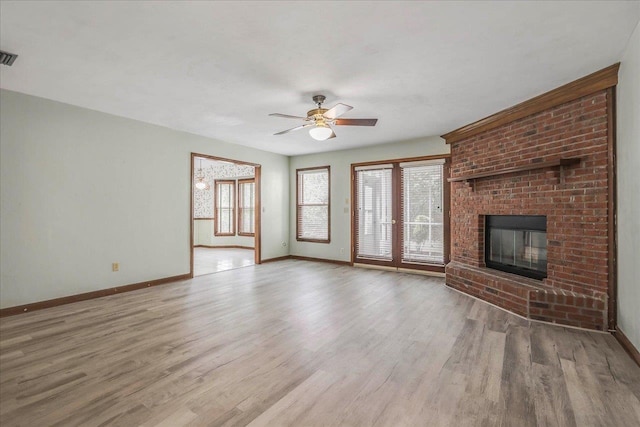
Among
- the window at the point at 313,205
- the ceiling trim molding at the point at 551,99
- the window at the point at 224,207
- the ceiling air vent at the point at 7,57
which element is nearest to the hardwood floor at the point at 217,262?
the window at the point at 313,205

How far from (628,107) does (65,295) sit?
633 cm

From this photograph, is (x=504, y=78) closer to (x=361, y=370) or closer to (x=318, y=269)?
(x=361, y=370)

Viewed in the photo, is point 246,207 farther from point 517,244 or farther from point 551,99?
point 551,99

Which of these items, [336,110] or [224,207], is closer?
[336,110]

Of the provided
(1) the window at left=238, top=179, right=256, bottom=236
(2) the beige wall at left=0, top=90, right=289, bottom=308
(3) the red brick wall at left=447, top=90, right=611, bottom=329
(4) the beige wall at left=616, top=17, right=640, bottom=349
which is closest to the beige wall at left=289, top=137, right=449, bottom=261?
(3) the red brick wall at left=447, top=90, right=611, bottom=329

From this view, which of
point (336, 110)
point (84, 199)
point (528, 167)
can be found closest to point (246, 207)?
point (84, 199)

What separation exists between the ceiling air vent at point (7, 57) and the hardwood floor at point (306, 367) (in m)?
2.51

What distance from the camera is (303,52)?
2654 millimetres

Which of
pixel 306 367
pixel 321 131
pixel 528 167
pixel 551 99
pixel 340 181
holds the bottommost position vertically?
pixel 306 367

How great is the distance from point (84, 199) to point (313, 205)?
4376 mm

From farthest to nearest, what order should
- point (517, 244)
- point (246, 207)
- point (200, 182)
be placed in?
point (246, 207) → point (200, 182) → point (517, 244)

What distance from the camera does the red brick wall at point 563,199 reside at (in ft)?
10.2

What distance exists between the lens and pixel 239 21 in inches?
87.8

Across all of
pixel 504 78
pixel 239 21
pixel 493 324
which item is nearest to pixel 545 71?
pixel 504 78
